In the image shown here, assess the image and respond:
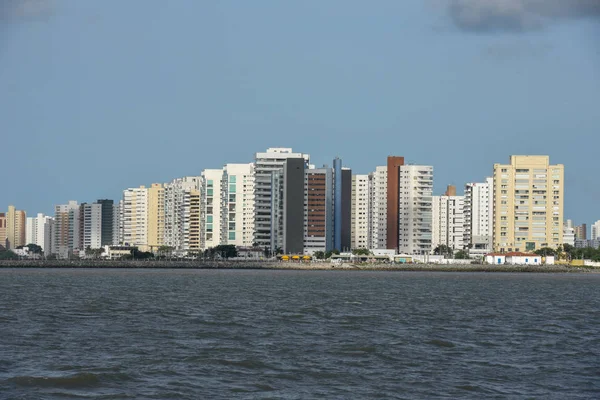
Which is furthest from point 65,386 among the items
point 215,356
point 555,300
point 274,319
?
point 555,300

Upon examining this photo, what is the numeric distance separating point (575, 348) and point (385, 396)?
15624mm

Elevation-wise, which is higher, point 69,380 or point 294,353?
point 294,353

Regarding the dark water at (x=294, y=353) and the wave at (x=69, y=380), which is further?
the wave at (x=69, y=380)

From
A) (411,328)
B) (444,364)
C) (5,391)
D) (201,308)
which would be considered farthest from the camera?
(201,308)

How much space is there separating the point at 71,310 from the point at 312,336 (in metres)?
21.7

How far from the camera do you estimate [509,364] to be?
3578 cm

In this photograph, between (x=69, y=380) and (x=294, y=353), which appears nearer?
(x=69, y=380)

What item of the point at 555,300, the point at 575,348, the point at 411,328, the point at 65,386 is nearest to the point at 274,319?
the point at 411,328

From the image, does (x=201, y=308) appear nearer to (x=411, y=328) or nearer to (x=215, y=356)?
(x=411, y=328)

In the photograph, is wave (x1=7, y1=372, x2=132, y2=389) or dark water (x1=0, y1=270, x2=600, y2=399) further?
wave (x1=7, y1=372, x2=132, y2=389)

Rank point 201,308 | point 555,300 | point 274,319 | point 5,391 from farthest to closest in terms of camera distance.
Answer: point 555,300, point 201,308, point 274,319, point 5,391

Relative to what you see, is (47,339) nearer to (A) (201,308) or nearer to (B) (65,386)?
(B) (65,386)

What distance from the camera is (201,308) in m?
63.2

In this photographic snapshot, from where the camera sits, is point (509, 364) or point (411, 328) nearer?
point (509, 364)
